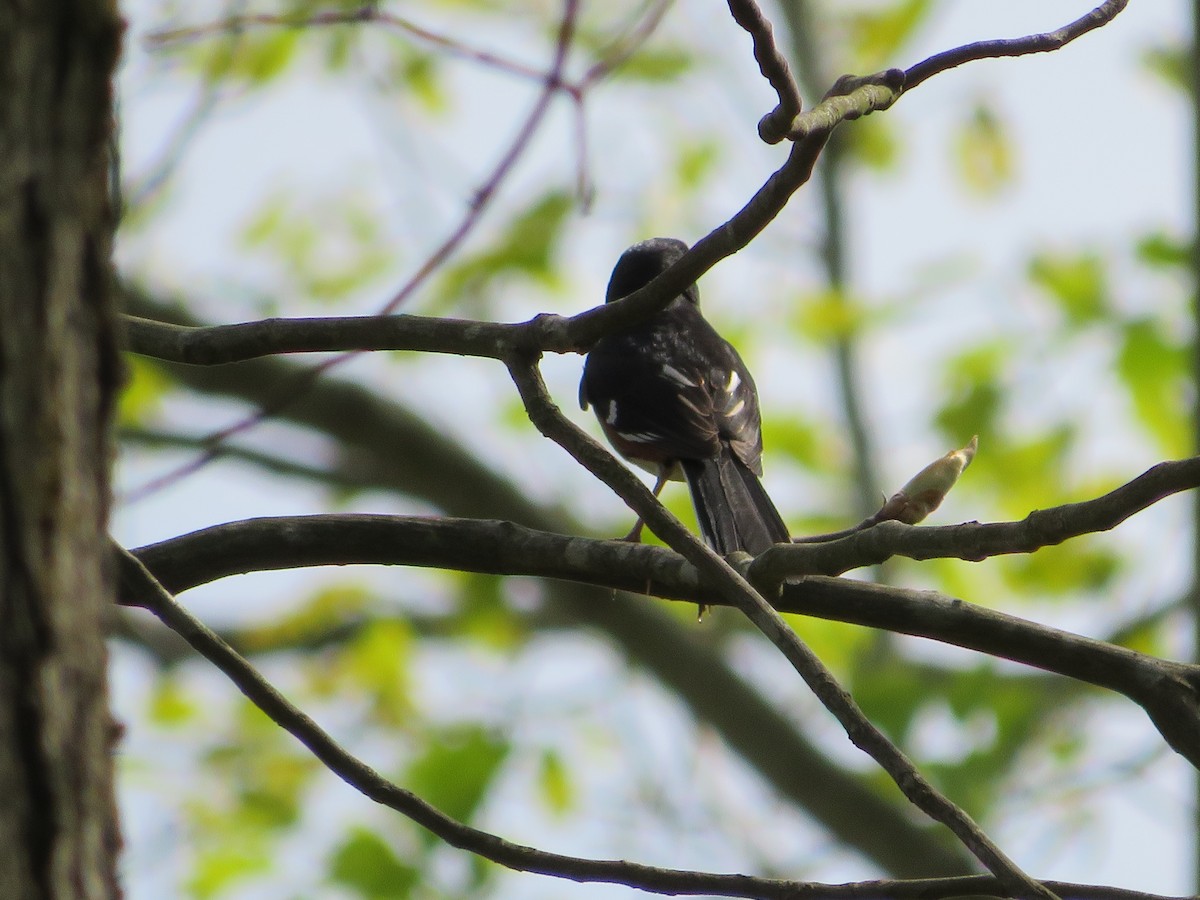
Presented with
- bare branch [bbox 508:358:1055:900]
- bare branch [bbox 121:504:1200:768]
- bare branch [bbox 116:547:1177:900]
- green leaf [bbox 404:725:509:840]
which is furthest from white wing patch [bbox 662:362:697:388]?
bare branch [bbox 116:547:1177:900]

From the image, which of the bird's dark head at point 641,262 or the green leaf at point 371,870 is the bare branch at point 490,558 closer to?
the bird's dark head at point 641,262

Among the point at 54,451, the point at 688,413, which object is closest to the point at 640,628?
the point at 688,413

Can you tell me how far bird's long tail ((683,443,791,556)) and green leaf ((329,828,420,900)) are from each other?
2.54 meters

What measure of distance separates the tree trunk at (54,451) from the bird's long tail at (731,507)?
2.89m

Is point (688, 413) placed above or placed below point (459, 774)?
above

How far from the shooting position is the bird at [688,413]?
441 centimetres

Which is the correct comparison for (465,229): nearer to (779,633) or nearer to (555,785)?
Answer: (779,633)

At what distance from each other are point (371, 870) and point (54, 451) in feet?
17.9

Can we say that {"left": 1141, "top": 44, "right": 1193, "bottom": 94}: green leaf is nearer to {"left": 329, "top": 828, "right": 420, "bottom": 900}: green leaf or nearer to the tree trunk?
{"left": 329, "top": 828, "right": 420, "bottom": 900}: green leaf

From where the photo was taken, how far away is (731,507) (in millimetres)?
4379

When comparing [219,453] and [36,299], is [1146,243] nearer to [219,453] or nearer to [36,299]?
[219,453]

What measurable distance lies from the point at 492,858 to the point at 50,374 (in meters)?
1.33

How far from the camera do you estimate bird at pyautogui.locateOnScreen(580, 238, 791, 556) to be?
14.5 feet

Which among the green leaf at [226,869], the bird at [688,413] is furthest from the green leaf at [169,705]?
the bird at [688,413]
